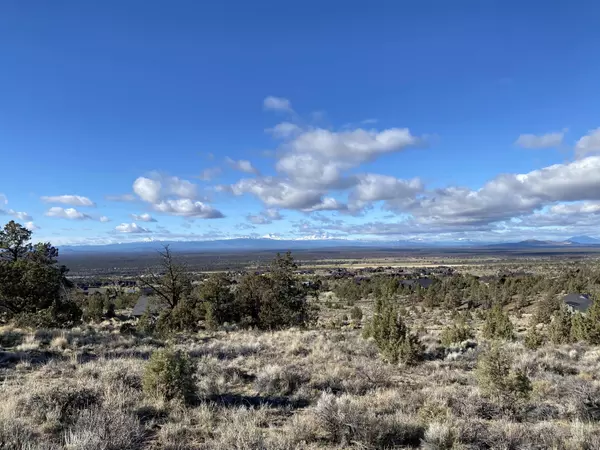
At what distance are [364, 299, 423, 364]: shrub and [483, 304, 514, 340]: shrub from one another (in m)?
9.45

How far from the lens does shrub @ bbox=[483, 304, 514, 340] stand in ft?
65.7

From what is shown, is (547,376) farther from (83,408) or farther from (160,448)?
(83,408)

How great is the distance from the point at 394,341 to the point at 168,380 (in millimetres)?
7510

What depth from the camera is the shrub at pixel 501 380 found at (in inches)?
295

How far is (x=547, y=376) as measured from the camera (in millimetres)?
9594

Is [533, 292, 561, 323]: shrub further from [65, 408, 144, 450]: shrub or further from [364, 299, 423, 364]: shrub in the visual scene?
[65, 408, 144, 450]: shrub

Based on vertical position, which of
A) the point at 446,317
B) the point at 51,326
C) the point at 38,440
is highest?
the point at 38,440

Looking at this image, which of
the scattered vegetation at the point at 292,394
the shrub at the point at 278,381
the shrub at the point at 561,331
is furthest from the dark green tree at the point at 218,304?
the shrub at the point at 561,331

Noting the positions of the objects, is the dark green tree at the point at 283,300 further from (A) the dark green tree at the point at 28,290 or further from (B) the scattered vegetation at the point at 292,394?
(A) the dark green tree at the point at 28,290

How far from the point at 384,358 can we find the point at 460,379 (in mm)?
2753

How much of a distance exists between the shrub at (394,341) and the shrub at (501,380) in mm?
3544

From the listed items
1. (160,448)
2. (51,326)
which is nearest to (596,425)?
(160,448)

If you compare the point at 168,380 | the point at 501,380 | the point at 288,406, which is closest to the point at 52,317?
the point at 168,380

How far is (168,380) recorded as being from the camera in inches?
278
